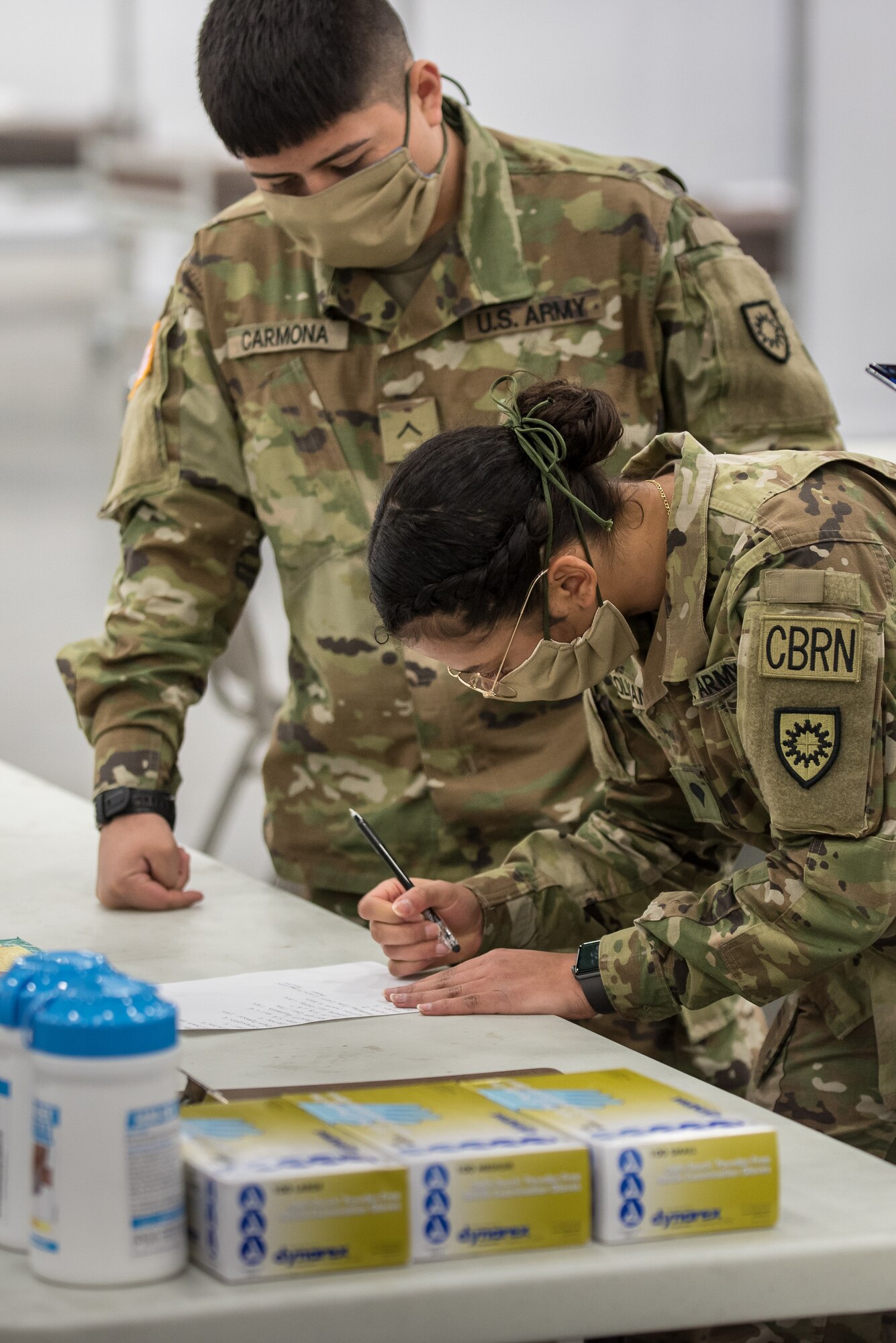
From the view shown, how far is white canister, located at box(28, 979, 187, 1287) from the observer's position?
1068 millimetres

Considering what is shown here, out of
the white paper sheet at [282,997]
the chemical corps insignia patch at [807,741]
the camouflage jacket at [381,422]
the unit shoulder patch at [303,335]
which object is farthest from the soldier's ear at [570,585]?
the unit shoulder patch at [303,335]

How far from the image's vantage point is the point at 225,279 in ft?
7.55

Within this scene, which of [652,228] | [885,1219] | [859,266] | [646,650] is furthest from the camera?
[859,266]

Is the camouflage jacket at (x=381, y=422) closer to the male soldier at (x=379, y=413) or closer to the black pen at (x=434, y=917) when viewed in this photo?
the male soldier at (x=379, y=413)

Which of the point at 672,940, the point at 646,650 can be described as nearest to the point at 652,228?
the point at 646,650

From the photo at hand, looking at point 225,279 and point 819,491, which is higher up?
point 225,279

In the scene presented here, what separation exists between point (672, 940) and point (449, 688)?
67cm

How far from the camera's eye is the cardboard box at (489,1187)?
44.7 inches

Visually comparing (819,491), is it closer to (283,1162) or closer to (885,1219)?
(885,1219)

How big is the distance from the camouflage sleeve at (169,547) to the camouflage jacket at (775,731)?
62cm

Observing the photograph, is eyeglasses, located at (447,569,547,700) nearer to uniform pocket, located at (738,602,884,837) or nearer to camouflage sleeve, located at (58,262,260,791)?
uniform pocket, located at (738,602,884,837)

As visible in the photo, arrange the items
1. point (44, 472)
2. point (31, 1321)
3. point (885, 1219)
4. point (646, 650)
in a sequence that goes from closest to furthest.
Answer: point (31, 1321) → point (885, 1219) → point (646, 650) → point (44, 472)

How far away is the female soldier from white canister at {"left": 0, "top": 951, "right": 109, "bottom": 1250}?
1.97 feet

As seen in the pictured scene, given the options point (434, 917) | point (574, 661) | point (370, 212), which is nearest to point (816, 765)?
point (574, 661)
